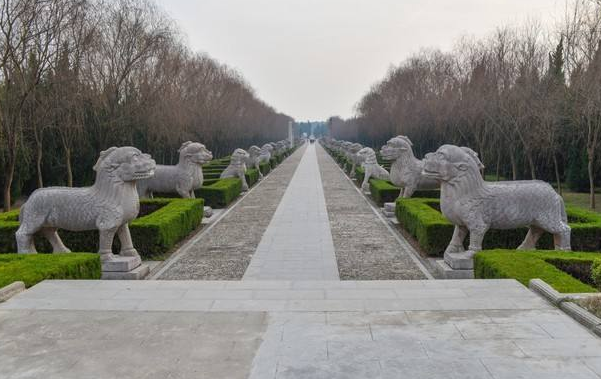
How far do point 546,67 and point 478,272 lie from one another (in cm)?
1643

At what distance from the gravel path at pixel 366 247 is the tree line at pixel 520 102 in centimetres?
792

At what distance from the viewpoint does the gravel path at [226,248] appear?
9.55m

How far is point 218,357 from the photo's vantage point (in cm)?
459

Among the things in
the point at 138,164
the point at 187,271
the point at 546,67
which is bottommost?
the point at 187,271

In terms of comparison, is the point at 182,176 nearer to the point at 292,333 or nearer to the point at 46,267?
the point at 46,267

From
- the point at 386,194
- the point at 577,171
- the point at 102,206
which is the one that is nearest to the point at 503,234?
the point at 386,194

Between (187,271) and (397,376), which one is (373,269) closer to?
(187,271)

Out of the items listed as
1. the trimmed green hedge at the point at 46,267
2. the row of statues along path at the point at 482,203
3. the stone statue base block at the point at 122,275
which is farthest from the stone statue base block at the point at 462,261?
the trimmed green hedge at the point at 46,267

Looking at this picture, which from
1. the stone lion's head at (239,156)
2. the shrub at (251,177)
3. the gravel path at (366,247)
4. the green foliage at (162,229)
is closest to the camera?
the gravel path at (366,247)

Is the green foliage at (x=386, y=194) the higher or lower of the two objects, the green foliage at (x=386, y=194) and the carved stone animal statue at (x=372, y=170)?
the lower

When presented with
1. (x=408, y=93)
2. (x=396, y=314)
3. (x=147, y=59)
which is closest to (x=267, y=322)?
(x=396, y=314)

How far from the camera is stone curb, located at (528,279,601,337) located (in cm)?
511

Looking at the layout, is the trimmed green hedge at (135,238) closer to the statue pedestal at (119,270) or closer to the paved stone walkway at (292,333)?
the statue pedestal at (119,270)

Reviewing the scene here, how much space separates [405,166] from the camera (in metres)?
14.8
